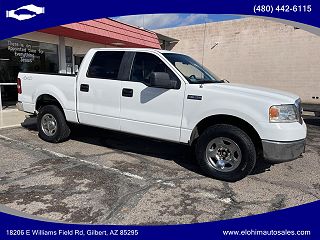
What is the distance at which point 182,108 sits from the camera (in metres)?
4.46

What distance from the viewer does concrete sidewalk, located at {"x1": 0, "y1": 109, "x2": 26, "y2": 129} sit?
8.00 m

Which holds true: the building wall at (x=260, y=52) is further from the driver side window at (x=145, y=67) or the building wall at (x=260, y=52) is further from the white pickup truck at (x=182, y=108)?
the driver side window at (x=145, y=67)

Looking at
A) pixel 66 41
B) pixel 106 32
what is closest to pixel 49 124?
pixel 106 32

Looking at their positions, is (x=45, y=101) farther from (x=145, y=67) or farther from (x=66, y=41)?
(x=66, y=41)

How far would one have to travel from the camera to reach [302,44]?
1759 cm

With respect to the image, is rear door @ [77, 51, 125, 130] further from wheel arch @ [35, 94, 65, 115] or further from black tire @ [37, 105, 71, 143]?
wheel arch @ [35, 94, 65, 115]

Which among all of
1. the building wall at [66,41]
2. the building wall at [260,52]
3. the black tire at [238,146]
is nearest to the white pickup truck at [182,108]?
the black tire at [238,146]

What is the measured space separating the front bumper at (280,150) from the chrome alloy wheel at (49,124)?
4.23 m

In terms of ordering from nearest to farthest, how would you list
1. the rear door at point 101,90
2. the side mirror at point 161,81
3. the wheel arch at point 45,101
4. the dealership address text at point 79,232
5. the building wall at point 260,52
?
the dealership address text at point 79,232
the side mirror at point 161,81
the rear door at point 101,90
the wheel arch at point 45,101
the building wall at point 260,52

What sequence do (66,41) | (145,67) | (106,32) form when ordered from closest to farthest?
1. (145,67)
2. (106,32)
3. (66,41)

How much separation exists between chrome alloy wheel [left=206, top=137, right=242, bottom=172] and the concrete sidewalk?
5.99 m

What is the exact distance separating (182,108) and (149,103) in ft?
1.93

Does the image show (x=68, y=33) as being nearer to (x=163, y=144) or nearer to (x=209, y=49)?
(x=163, y=144)

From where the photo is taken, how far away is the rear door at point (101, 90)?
510cm
